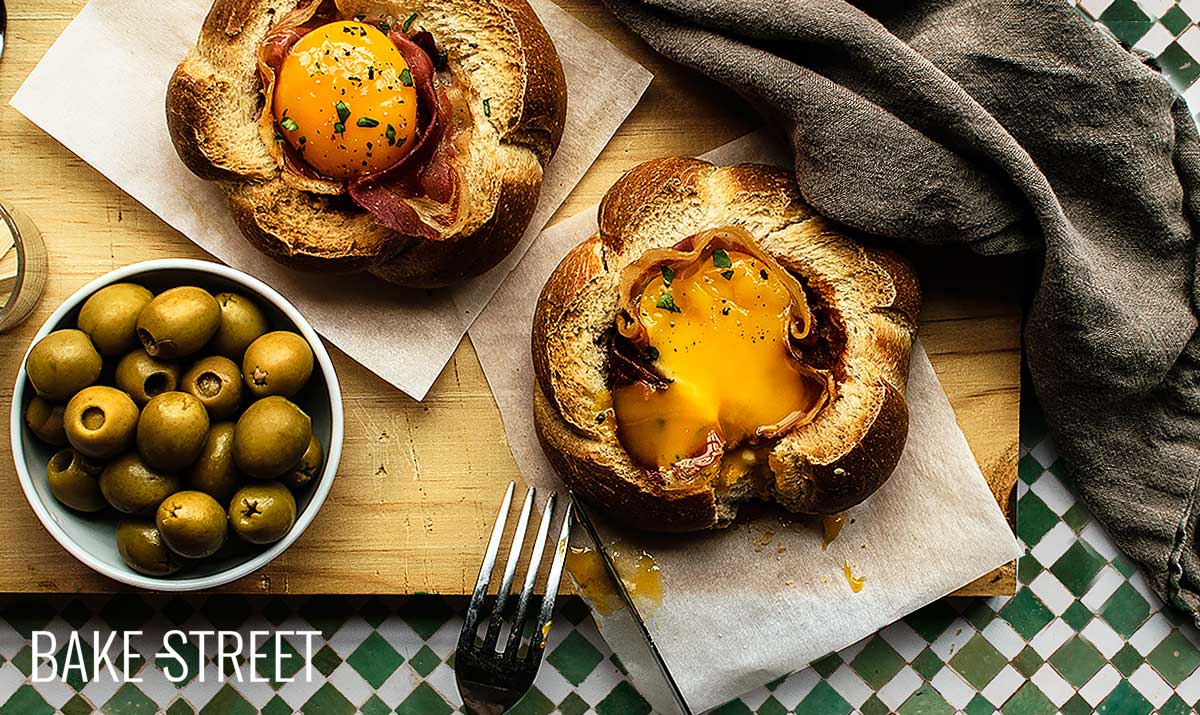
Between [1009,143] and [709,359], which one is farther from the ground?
[1009,143]

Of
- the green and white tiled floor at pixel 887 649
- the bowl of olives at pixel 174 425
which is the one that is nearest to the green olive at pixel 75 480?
the bowl of olives at pixel 174 425

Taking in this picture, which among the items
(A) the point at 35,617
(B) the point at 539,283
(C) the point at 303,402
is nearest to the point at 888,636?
(B) the point at 539,283

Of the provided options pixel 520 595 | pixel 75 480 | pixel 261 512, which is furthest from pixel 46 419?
pixel 520 595

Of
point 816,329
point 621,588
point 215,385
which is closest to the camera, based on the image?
point 215,385

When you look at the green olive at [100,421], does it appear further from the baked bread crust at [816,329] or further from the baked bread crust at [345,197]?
the baked bread crust at [816,329]

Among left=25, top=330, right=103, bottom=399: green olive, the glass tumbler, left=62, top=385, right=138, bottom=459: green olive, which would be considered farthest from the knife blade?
the glass tumbler

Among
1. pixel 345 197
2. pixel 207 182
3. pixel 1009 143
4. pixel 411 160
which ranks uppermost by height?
pixel 1009 143

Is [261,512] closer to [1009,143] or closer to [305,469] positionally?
[305,469]

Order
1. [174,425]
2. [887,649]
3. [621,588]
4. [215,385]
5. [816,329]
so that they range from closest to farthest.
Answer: [174,425]
[215,385]
[816,329]
[621,588]
[887,649]
